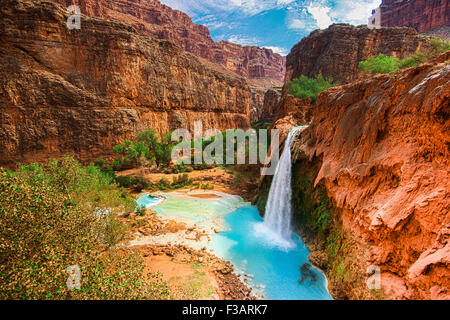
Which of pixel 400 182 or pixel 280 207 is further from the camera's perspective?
pixel 280 207

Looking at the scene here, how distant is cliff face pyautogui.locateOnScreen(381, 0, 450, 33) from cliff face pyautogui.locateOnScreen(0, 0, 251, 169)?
56.2m

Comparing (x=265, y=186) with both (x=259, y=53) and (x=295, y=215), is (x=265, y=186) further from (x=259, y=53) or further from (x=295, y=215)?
(x=259, y=53)

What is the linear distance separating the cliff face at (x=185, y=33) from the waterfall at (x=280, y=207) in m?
48.7

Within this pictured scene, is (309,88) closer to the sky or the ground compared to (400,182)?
closer to the sky

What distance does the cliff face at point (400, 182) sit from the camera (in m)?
3.83

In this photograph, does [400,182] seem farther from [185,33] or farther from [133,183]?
[185,33]

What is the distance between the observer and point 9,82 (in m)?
18.3

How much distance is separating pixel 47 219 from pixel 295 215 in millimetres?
10291

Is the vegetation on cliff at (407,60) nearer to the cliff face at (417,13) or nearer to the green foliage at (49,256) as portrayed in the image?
the green foliage at (49,256)

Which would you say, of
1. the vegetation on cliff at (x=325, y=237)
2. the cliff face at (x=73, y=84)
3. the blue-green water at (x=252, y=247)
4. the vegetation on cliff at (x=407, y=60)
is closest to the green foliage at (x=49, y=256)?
the blue-green water at (x=252, y=247)

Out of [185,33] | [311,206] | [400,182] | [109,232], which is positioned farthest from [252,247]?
[185,33]

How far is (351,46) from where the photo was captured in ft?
97.1

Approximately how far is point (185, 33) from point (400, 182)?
72.2 metres

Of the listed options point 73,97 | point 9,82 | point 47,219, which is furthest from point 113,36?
point 47,219
